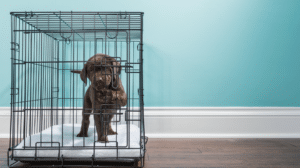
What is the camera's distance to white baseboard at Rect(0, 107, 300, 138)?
1998mm

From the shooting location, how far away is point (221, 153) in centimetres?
151

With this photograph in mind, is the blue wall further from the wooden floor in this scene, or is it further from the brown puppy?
the brown puppy

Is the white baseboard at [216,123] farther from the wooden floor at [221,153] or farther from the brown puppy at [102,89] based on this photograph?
the brown puppy at [102,89]

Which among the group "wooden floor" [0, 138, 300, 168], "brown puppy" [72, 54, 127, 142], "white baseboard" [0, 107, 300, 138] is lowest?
"wooden floor" [0, 138, 300, 168]

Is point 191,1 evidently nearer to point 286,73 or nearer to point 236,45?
point 236,45

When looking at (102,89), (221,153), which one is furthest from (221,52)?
(102,89)

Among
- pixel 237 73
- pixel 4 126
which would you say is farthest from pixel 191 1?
pixel 4 126

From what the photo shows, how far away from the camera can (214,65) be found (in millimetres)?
2025

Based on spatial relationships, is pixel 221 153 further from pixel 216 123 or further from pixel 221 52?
pixel 221 52

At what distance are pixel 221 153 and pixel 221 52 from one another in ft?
2.98

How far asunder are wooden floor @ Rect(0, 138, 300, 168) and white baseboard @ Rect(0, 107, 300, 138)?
0.38 ft

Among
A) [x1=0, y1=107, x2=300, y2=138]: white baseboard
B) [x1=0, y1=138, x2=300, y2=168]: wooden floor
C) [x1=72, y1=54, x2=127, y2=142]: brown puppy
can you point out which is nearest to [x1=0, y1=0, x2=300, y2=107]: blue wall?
[x1=0, y1=107, x2=300, y2=138]: white baseboard

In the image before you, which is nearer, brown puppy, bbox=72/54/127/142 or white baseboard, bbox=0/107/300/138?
brown puppy, bbox=72/54/127/142

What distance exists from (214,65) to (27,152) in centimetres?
156
